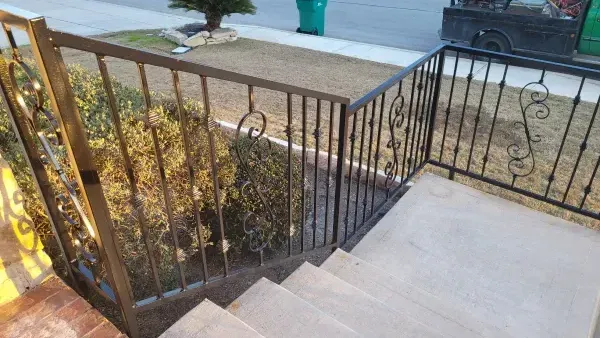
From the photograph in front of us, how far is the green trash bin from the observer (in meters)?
10.0

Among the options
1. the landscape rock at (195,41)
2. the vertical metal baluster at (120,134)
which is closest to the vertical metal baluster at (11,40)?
the vertical metal baluster at (120,134)

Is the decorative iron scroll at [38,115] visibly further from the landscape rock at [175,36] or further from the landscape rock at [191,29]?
the landscape rock at [191,29]

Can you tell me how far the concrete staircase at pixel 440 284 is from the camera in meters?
2.07

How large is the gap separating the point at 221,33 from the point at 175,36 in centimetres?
97

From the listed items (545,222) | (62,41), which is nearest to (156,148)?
(62,41)

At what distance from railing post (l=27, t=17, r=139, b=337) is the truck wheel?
840cm

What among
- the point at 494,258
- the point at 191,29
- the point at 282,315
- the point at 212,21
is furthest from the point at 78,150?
the point at 191,29

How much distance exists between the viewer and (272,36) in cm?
1023

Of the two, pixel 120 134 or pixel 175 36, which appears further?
pixel 175 36

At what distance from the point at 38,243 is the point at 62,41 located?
1.07 meters

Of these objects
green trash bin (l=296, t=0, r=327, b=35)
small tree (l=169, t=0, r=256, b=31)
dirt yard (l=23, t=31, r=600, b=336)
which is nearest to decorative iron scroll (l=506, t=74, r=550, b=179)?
dirt yard (l=23, t=31, r=600, b=336)

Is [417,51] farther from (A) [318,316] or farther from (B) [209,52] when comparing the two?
(A) [318,316]

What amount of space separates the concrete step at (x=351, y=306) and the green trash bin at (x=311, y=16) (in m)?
8.59

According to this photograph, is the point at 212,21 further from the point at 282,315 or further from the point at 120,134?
the point at 120,134
